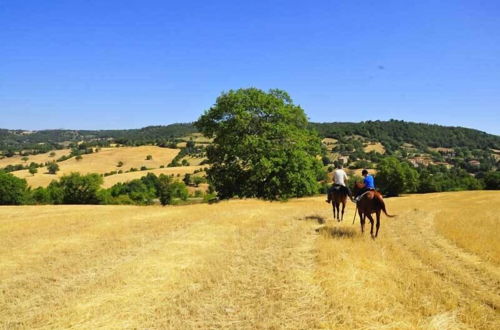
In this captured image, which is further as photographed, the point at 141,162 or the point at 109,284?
the point at 141,162

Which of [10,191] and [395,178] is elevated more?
[395,178]

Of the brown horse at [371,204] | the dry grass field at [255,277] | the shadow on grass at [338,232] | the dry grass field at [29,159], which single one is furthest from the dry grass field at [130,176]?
the brown horse at [371,204]

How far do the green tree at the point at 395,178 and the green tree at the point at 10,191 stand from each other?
7947cm

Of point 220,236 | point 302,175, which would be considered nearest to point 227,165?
point 302,175

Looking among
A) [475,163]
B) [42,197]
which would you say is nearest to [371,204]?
[42,197]

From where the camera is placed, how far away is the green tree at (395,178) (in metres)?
83.9

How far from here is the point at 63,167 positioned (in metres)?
161

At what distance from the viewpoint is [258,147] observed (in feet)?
116

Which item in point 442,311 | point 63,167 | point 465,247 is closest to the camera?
point 442,311

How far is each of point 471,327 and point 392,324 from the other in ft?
4.99

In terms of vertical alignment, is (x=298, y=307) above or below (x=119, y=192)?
above

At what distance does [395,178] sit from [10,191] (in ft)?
272

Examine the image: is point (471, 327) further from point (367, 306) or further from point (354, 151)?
point (354, 151)

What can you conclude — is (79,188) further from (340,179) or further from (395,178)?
(340,179)
